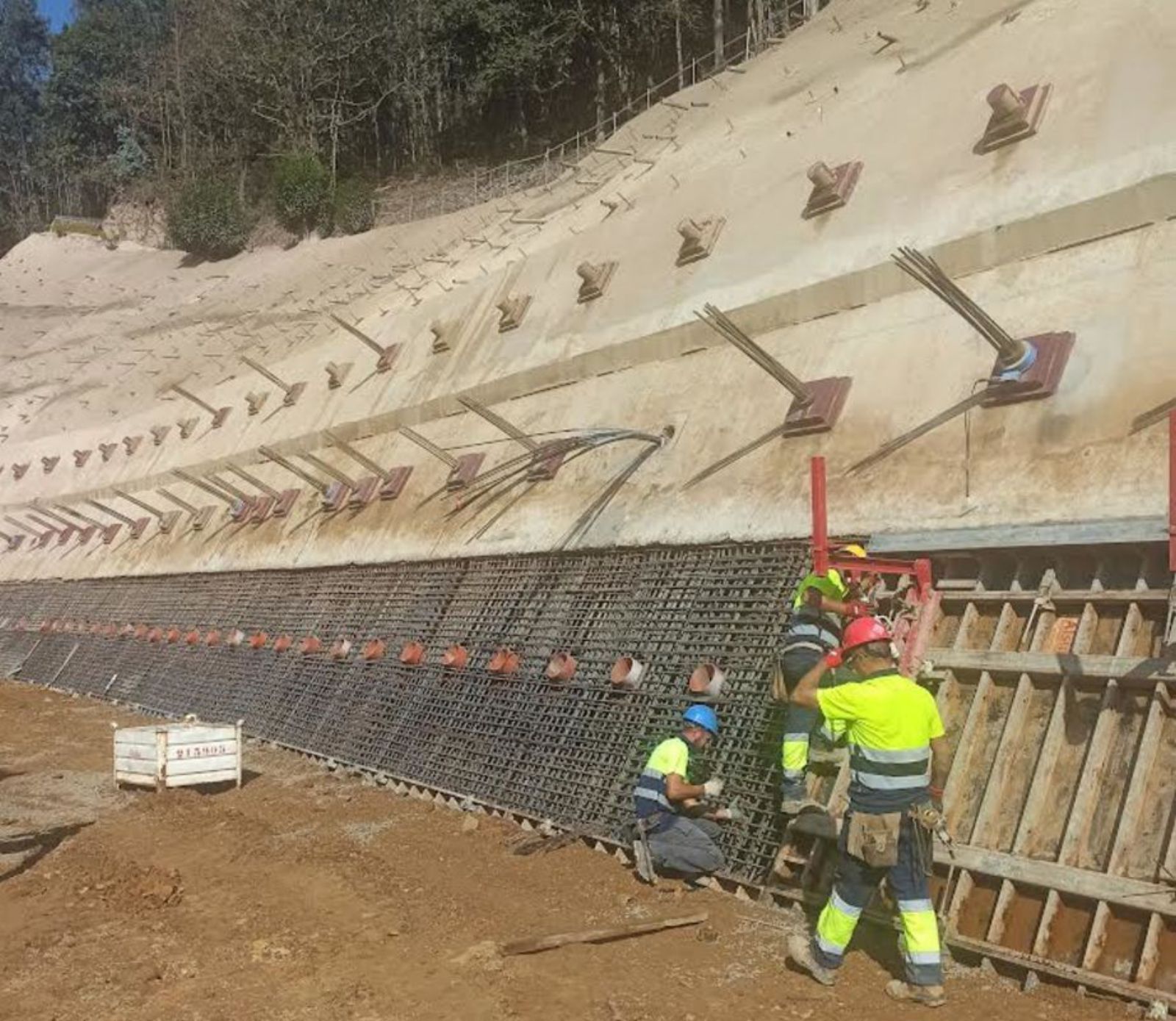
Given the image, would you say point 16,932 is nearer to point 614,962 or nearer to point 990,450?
point 614,962

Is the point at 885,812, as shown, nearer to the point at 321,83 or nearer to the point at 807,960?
the point at 807,960

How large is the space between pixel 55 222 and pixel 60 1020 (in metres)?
59.9

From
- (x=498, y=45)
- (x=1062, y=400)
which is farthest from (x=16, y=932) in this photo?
(x=498, y=45)

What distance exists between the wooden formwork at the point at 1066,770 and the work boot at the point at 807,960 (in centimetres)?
75

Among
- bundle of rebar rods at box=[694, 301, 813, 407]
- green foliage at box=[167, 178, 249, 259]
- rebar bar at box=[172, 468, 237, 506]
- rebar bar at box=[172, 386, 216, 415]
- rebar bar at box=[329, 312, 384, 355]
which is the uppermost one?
green foliage at box=[167, 178, 249, 259]

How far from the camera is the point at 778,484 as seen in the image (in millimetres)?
10398

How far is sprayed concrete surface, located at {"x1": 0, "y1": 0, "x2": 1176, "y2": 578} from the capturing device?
342 inches

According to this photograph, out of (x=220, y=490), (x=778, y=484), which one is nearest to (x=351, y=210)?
(x=220, y=490)

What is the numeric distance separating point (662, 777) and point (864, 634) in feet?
8.23

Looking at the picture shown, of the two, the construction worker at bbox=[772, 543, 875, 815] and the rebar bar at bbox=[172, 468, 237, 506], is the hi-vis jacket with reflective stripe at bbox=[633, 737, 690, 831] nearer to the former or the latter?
the construction worker at bbox=[772, 543, 875, 815]

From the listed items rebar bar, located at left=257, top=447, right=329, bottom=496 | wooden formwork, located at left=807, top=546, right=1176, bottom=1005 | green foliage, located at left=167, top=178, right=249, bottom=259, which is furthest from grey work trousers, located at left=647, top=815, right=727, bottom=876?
green foliage, located at left=167, top=178, right=249, bottom=259

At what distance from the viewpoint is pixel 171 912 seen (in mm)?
7914

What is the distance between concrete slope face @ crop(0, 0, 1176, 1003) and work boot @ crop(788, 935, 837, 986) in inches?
33.4

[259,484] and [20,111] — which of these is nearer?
[259,484]
